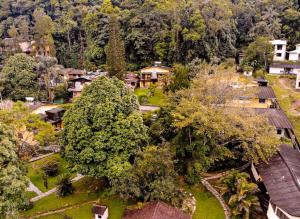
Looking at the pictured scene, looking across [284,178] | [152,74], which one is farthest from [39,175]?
[152,74]

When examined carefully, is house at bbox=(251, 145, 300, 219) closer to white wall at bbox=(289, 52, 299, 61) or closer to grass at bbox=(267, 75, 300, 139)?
grass at bbox=(267, 75, 300, 139)

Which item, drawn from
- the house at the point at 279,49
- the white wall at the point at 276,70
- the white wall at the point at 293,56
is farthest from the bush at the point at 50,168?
the white wall at the point at 293,56

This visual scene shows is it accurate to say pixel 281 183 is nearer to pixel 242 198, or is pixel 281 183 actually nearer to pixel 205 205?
pixel 242 198

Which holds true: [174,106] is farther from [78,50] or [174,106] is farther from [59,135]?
[78,50]

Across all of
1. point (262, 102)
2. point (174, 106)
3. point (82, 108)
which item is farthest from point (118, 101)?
point (262, 102)

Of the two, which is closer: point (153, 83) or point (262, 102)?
point (262, 102)

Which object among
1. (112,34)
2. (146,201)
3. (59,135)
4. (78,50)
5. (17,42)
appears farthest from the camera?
(78,50)
